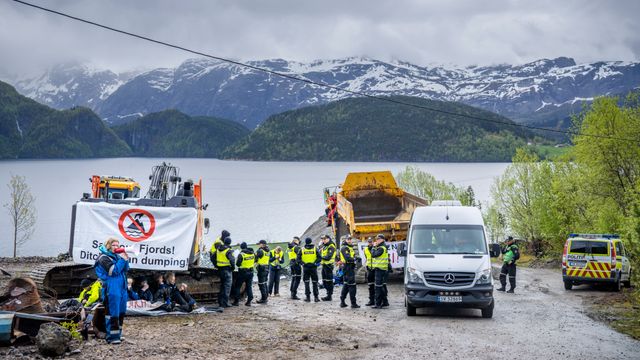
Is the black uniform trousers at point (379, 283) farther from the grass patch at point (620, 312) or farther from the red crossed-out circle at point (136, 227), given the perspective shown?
the red crossed-out circle at point (136, 227)

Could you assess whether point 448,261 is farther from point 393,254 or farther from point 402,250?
point 393,254

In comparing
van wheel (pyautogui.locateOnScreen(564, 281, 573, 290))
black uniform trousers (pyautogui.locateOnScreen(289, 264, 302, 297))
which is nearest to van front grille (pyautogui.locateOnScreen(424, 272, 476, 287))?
black uniform trousers (pyautogui.locateOnScreen(289, 264, 302, 297))

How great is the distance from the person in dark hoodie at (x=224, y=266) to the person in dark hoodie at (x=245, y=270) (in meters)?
0.51

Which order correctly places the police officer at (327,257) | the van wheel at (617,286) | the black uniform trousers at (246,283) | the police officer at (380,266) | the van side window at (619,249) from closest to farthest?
the police officer at (380,266)
the black uniform trousers at (246,283)
the police officer at (327,257)
the van wheel at (617,286)
the van side window at (619,249)

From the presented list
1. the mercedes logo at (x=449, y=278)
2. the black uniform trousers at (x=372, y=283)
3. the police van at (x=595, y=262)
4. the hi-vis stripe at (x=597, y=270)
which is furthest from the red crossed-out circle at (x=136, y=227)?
the hi-vis stripe at (x=597, y=270)

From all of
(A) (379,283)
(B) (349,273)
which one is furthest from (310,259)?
(A) (379,283)

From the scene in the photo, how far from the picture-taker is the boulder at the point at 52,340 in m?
10.1

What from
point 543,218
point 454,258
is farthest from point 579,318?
point 543,218

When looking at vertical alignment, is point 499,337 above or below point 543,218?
below

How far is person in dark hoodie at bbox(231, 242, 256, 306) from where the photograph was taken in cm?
1750

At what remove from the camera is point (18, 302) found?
11.7 m

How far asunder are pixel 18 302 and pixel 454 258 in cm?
991

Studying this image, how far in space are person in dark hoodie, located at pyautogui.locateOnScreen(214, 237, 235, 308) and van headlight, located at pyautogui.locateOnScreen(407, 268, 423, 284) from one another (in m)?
4.69

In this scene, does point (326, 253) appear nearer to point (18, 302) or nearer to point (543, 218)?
point (18, 302)
